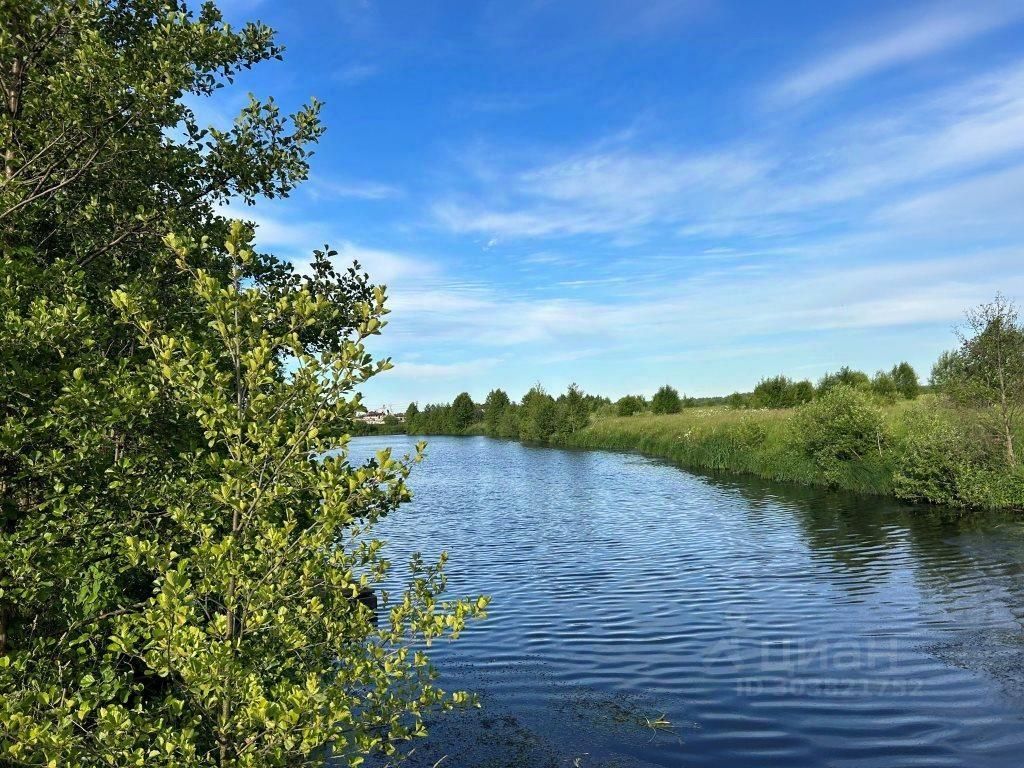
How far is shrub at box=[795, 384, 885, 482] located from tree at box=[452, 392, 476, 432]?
106m

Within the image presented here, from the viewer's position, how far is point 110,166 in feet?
21.6

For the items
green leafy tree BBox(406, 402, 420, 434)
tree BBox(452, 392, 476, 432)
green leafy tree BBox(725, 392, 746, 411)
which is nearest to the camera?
green leafy tree BBox(725, 392, 746, 411)

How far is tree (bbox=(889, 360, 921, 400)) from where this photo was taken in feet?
224

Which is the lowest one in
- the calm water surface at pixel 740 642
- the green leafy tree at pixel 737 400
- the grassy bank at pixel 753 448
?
the calm water surface at pixel 740 642

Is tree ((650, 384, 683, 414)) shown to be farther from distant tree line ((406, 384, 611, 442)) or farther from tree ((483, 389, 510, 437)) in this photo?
tree ((483, 389, 510, 437))

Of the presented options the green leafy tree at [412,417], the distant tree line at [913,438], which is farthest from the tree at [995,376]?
the green leafy tree at [412,417]

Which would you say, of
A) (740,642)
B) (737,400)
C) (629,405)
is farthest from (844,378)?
(740,642)

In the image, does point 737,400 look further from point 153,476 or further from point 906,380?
point 153,476

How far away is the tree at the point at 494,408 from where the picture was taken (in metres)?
125

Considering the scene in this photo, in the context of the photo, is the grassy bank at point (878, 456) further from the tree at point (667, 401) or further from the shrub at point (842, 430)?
the tree at point (667, 401)

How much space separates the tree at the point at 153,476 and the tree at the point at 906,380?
73.4 meters

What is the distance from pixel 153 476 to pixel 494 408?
4772 inches

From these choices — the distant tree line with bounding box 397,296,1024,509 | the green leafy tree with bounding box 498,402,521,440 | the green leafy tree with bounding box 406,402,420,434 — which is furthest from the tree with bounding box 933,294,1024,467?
the green leafy tree with bounding box 406,402,420,434

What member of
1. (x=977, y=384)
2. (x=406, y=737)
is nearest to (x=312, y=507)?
(x=406, y=737)
